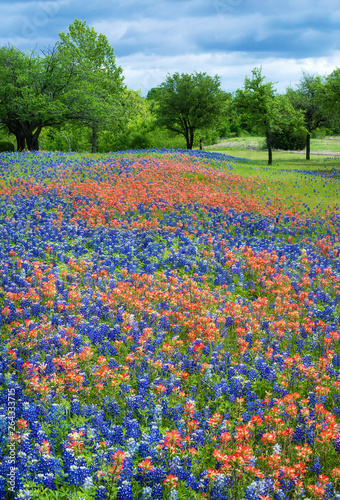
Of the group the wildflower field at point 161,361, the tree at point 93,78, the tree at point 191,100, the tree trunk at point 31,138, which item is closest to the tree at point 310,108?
the tree at point 191,100

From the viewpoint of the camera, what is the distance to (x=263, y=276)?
31.0ft

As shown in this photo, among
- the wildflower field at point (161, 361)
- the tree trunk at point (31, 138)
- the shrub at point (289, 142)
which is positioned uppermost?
the shrub at point (289, 142)

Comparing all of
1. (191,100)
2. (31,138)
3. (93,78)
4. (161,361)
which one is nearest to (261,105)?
(191,100)

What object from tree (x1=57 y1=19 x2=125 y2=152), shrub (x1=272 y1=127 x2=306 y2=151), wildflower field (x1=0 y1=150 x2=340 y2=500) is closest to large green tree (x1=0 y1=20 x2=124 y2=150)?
tree (x1=57 y1=19 x2=125 y2=152)

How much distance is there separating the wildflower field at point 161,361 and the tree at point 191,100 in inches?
1478

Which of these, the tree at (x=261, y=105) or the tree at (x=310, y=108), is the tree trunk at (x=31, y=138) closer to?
the tree at (x=261, y=105)

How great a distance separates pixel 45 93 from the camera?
3803 centimetres

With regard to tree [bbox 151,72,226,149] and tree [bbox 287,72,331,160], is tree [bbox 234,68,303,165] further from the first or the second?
tree [bbox 287,72,331,160]

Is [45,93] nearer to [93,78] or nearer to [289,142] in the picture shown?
[93,78]

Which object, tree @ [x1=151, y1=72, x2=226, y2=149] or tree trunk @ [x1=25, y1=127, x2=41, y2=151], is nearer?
tree trunk @ [x1=25, y1=127, x2=41, y2=151]

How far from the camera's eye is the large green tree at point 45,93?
34.8 m

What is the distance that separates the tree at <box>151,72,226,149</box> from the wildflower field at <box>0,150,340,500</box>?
3753 centimetres

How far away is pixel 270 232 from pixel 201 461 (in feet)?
35.9

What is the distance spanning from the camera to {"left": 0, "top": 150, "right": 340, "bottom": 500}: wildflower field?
375 centimetres
